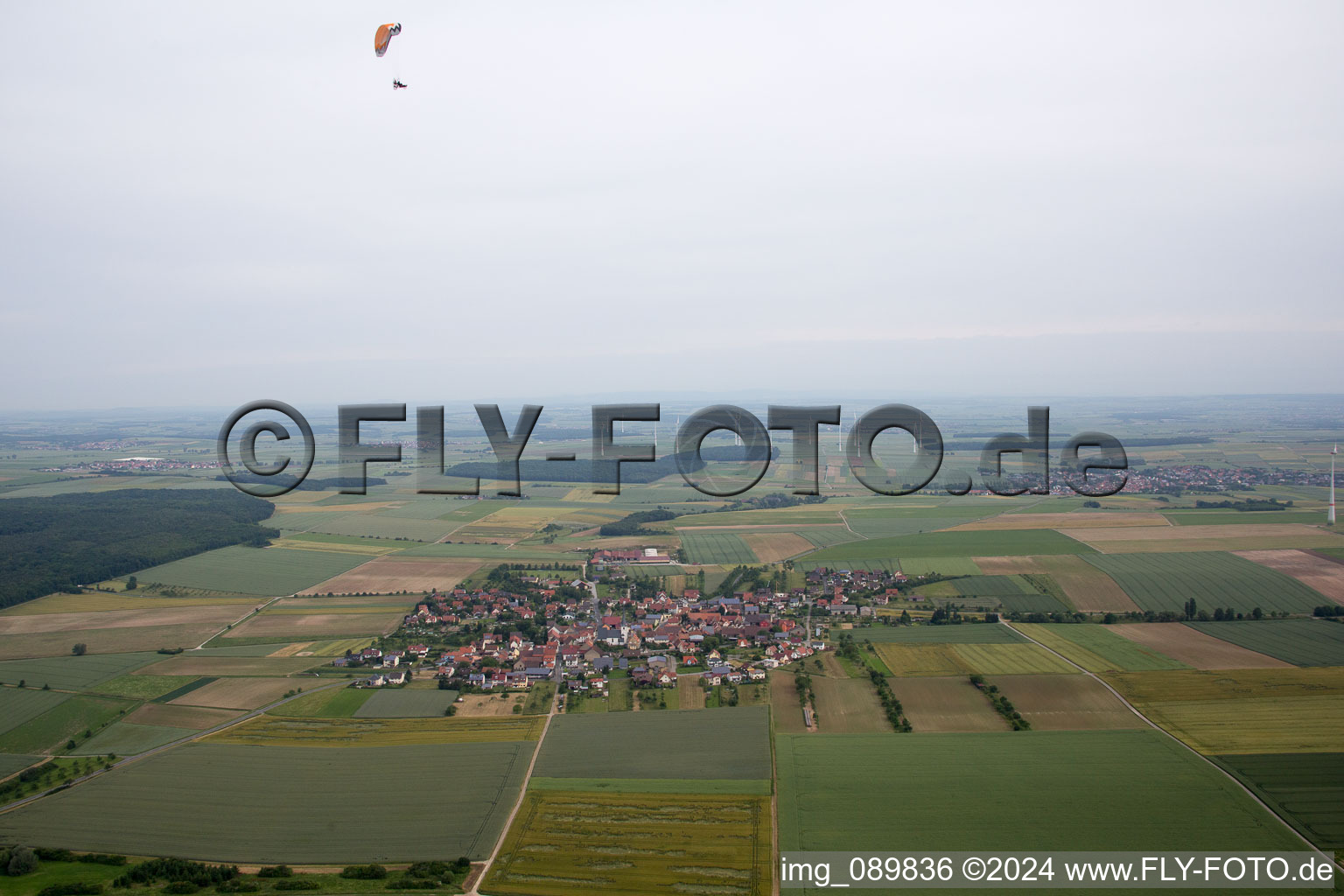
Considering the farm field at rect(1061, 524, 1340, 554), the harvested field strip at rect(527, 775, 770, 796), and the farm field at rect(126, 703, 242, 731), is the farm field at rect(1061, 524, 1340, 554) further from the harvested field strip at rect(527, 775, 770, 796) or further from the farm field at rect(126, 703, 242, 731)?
the farm field at rect(126, 703, 242, 731)

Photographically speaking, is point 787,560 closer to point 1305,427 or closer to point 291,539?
point 291,539

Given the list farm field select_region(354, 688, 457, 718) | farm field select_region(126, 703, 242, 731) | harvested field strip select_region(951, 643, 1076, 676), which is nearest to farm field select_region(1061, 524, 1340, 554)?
harvested field strip select_region(951, 643, 1076, 676)

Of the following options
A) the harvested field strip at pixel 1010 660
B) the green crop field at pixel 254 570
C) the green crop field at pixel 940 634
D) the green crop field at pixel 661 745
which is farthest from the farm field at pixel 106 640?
the harvested field strip at pixel 1010 660

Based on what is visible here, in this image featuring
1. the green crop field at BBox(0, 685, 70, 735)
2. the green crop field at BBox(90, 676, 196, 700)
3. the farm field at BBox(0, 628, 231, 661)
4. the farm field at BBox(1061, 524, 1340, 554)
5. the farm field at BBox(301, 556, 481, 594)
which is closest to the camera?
the green crop field at BBox(0, 685, 70, 735)

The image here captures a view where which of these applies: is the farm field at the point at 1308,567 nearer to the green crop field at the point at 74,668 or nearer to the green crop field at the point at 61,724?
the green crop field at the point at 61,724

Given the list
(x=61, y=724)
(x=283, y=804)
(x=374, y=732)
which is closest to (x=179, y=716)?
(x=61, y=724)

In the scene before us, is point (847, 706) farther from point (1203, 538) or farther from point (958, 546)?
point (1203, 538)
